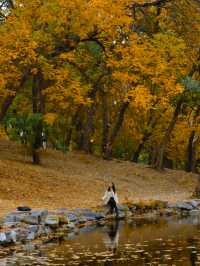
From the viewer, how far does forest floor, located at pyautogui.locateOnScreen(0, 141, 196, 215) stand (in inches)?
1003

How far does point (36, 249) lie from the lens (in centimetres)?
1636

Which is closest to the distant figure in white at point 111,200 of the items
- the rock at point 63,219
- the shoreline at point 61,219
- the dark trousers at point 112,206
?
the dark trousers at point 112,206

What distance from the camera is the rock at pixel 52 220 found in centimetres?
1955

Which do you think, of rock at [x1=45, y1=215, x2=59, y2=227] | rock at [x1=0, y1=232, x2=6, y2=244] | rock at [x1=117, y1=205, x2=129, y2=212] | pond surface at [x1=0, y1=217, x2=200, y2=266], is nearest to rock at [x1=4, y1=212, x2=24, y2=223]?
rock at [x1=45, y1=215, x2=59, y2=227]

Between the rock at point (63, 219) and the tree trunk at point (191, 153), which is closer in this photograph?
the rock at point (63, 219)

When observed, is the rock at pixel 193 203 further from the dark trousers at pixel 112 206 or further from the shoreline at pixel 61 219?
the dark trousers at pixel 112 206

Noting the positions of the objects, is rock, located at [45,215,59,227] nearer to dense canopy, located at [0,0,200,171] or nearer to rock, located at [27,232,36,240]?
rock, located at [27,232,36,240]

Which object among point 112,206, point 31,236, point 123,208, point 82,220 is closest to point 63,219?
point 82,220

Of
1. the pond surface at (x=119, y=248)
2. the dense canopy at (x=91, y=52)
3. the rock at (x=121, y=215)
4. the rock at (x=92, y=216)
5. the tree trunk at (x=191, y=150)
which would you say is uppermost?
→ the dense canopy at (x=91, y=52)

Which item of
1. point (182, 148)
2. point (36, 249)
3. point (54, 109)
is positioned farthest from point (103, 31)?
point (182, 148)

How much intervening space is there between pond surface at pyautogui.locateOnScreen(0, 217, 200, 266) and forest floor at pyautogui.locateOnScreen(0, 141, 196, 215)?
3.74 m

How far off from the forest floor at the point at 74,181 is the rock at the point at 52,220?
1.67 meters

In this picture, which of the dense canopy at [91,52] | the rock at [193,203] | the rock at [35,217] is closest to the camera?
the rock at [35,217]

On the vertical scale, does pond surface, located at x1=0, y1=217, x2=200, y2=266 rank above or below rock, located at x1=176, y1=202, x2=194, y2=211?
below
